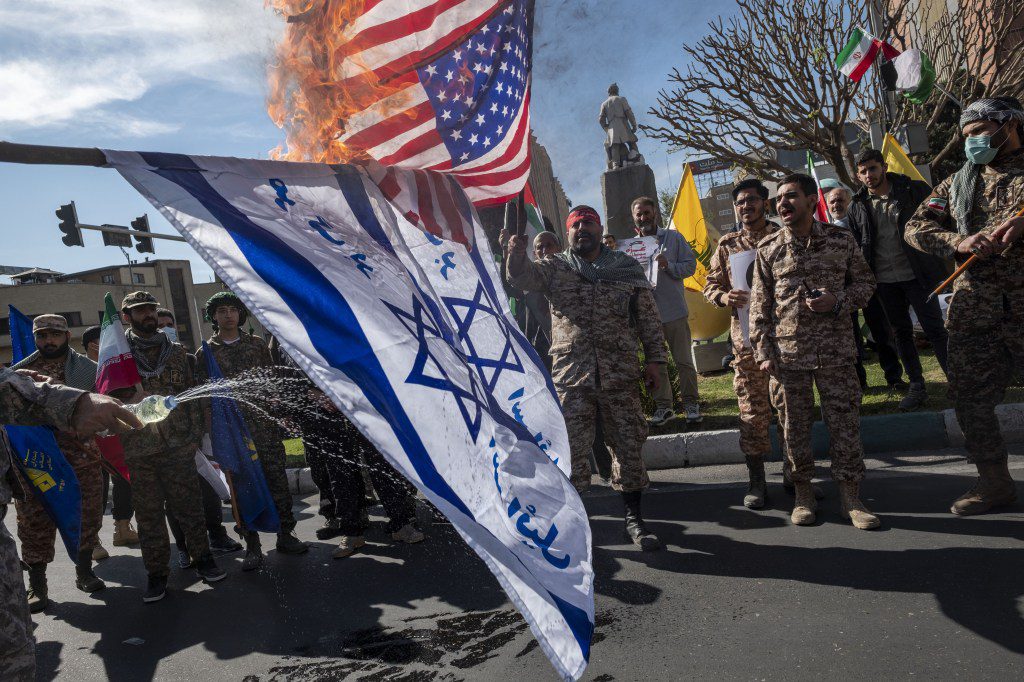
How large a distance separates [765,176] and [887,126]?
245 centimetres

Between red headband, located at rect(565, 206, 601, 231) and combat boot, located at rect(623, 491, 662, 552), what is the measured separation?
5.81ft

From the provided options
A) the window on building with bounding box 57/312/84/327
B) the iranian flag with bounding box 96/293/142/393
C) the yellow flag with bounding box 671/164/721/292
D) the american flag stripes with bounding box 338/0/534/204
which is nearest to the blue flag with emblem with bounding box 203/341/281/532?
the iranian flag with bounding box 96/293/142/393

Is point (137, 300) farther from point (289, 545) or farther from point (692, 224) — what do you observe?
point (692, 224)

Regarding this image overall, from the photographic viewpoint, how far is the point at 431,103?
2.84m

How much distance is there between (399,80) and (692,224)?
6.45m

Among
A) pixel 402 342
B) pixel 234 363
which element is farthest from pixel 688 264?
pixel 402 342

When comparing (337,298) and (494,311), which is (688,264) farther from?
(337,298)

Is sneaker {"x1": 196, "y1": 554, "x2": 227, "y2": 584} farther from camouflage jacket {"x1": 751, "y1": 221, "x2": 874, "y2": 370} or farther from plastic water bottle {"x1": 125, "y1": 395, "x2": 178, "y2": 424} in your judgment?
camouflage jacket {"x1": 751, "y1": 221, "x2": 874, "y2": 370}

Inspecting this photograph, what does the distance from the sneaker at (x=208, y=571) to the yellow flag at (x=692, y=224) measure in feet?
19.9

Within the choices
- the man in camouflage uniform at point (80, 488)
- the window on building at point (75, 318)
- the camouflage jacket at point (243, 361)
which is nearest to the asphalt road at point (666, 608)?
the man in camouflage uniform at point (80, 488)

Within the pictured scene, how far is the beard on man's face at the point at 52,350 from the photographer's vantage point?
5.27m

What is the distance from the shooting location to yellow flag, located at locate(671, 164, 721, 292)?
8508 millimetres

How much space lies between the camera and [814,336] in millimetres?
4234

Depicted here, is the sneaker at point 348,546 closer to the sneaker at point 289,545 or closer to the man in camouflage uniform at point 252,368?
the sneaker at point 289,545
